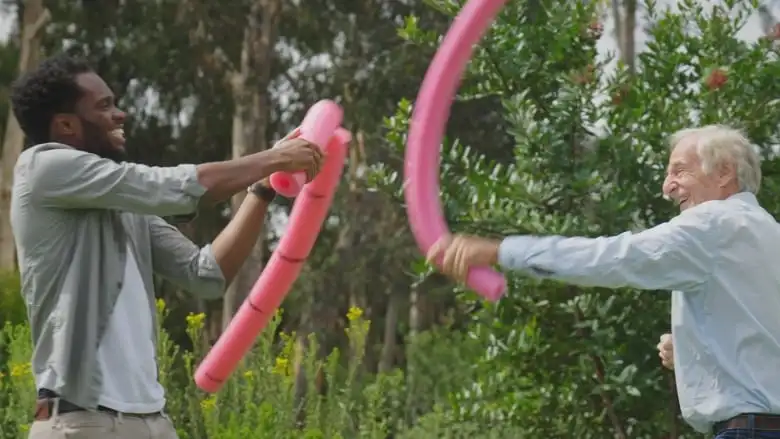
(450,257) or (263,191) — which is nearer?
(450,257)

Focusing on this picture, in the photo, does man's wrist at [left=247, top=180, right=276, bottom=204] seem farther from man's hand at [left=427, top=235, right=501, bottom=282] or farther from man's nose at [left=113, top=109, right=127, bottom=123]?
man's hand at [left=427, top=235, right=501, bottom=282]

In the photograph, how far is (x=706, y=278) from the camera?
2.95 meters

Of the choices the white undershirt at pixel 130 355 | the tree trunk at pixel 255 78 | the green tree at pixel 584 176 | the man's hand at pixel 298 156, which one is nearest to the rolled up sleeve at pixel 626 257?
the man's hand at pixel 298 156

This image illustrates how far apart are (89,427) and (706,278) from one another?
4.95 ft

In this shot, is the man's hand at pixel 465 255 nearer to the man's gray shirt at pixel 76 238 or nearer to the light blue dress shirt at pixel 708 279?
the light blue dress shirt at pixel 708 279

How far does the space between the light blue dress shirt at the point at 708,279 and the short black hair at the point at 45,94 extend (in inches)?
47.2

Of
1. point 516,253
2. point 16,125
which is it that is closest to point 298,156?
point 516,253

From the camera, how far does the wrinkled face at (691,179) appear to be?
10.3 ft

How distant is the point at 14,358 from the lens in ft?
21.8

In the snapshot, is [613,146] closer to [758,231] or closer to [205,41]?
[758,231]

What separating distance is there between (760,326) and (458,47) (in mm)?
1144

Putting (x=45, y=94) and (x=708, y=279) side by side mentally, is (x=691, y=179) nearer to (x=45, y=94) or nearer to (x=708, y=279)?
(x=708, y=279)

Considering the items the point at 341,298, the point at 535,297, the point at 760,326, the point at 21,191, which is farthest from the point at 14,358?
the point at 341,298

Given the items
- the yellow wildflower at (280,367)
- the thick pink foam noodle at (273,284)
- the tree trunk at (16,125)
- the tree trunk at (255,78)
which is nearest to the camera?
the thick pink foam noodle at (273,284)
